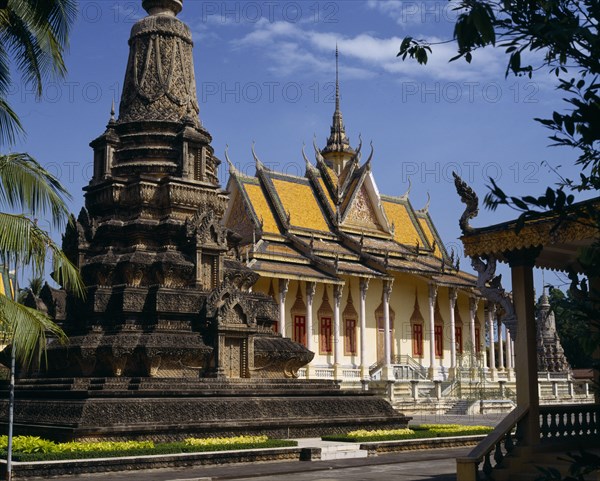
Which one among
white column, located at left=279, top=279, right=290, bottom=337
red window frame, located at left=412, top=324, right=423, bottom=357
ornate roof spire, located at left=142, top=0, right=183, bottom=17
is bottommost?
red window frame, located at left=412, top=324, right=423, bottom=357

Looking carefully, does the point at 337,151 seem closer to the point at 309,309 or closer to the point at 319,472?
the point at 309,309

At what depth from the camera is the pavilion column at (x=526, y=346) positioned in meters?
9.91

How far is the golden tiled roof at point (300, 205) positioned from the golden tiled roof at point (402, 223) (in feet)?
17.7

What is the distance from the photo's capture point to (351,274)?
120ft

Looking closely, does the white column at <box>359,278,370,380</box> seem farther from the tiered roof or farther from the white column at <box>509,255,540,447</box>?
the white column at <box>509,255,540,447</box>

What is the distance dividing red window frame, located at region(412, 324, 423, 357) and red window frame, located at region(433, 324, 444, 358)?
3.48 ft

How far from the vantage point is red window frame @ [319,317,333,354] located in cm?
3750

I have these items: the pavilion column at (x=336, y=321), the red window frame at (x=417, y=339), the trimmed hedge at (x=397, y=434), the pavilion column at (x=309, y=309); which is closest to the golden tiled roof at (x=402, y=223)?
the red window frame at (x=417, y=339)

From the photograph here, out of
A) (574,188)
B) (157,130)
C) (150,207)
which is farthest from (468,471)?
(157,130)

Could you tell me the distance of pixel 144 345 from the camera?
58.2ft

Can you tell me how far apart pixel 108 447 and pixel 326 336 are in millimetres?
24489

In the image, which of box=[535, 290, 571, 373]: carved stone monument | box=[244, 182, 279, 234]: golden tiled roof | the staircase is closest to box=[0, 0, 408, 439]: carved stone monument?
the staircase

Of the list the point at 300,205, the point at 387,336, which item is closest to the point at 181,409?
the point at 387,336

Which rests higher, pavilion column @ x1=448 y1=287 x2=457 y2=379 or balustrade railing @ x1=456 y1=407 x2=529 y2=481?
pavilion column @ x1=448 y1=287 x2=457 y2=379
